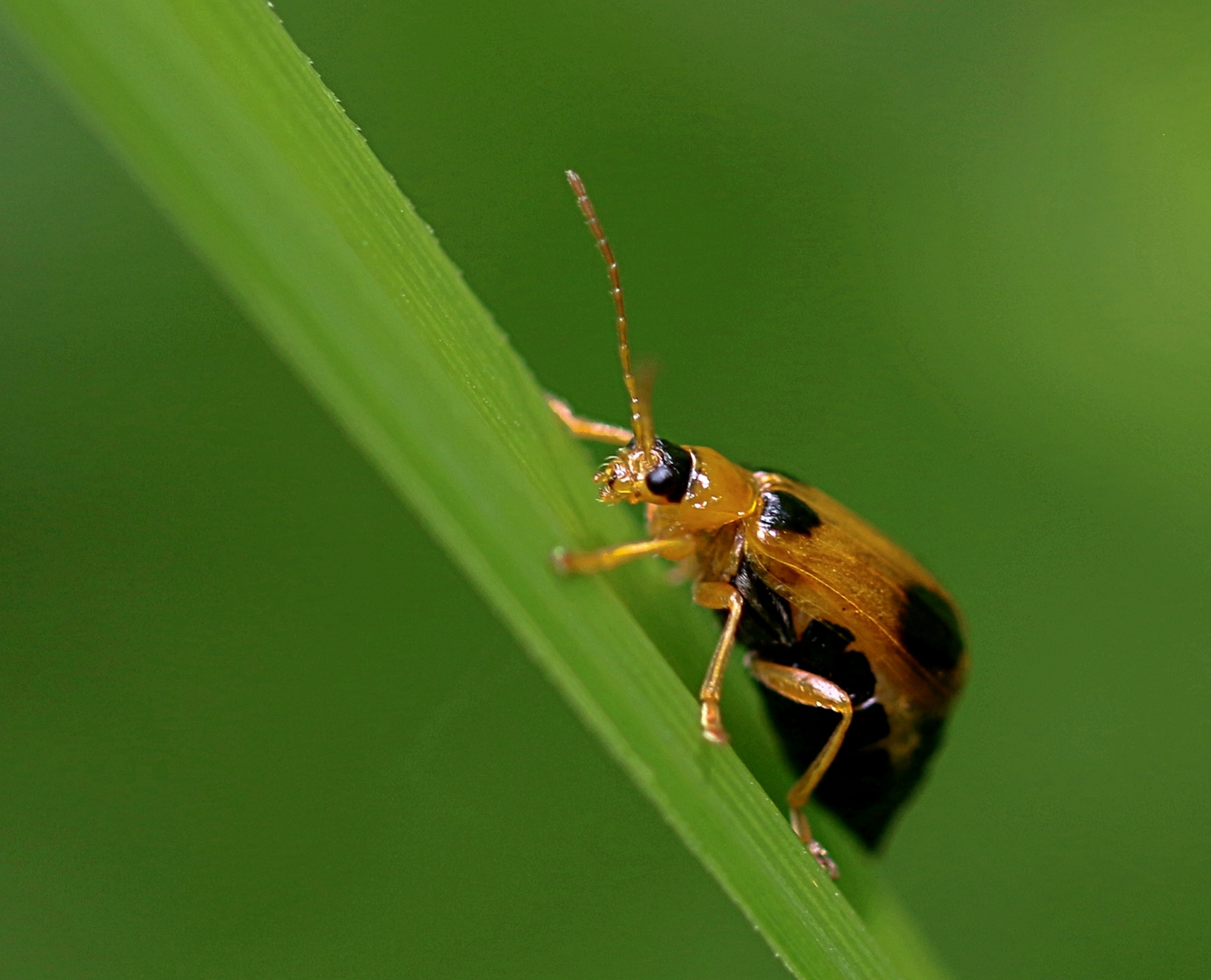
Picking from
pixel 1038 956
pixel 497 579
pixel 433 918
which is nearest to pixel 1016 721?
pixel 1038 956

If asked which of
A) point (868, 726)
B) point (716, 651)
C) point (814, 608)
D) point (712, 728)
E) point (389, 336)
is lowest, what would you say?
point (868, 726)

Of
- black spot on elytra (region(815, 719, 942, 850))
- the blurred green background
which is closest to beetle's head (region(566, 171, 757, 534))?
black spot on elytra (region(815, 719, 942, 850))

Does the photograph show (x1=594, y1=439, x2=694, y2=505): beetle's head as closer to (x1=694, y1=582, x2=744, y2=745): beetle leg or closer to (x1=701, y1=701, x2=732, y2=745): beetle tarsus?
(x1=694, y1=582, x2=744, y2=745): beetle leg

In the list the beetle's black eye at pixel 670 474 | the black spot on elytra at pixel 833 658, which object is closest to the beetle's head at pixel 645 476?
→ the beetle's black eye at pixel 670 474

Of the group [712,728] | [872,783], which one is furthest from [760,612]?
[712,728]

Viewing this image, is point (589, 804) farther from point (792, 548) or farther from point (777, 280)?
point (777, 280)

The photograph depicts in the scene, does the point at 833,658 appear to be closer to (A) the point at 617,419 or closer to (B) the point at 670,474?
(B) the point at 670,474
